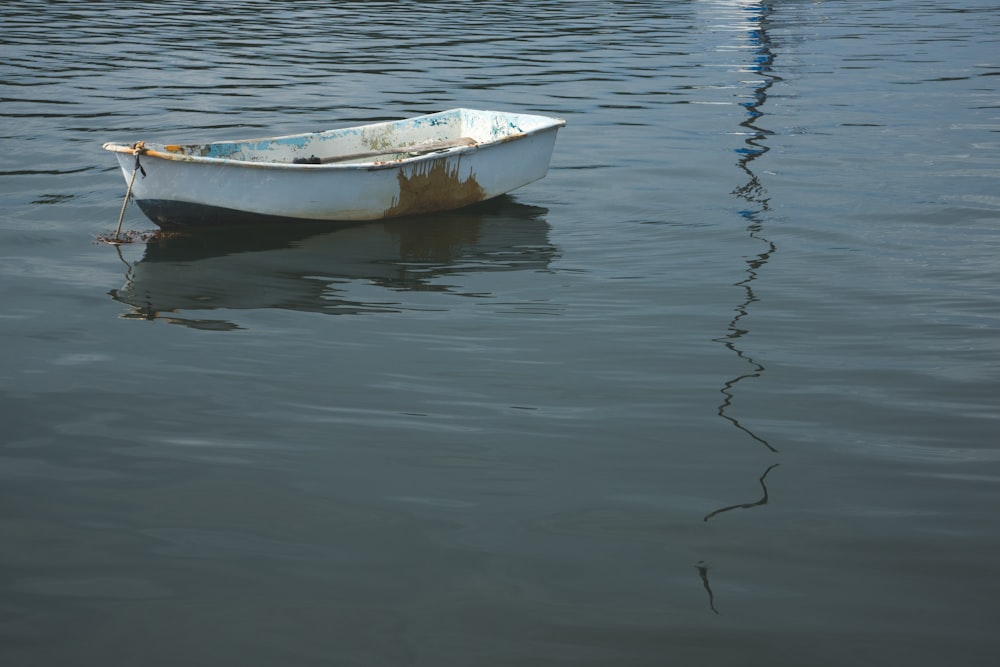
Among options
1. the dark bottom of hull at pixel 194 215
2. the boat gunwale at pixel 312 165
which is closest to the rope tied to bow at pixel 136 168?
the boat gunwale at pixel 312 165

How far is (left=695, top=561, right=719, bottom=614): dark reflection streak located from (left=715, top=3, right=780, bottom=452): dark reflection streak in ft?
4.27

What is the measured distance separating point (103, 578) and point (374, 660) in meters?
1.33

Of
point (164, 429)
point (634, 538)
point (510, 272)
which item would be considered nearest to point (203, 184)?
point (510, 272)

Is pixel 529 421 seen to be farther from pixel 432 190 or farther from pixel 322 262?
pixel 432 190

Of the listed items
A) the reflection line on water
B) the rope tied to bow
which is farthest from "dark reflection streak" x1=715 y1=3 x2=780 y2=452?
the rope tied to bow

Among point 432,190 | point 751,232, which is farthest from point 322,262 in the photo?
point 751,232

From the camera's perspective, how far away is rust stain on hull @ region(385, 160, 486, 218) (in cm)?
1099

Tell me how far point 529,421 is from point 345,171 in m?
5.17

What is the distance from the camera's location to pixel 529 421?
6074 mm

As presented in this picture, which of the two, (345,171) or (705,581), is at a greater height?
(345,171)

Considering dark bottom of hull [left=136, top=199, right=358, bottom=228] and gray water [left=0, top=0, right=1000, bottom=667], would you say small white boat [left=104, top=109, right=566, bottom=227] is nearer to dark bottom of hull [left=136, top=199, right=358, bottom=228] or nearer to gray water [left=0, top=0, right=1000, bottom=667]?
dark bottom of hull [left=136, top=199, right=358, bottom=228]

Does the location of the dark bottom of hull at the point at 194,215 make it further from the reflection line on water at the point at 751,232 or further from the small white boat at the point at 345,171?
the reflection line on water at the point at 751,232

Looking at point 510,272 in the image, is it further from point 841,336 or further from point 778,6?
point 778,6

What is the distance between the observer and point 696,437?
5855 mm
